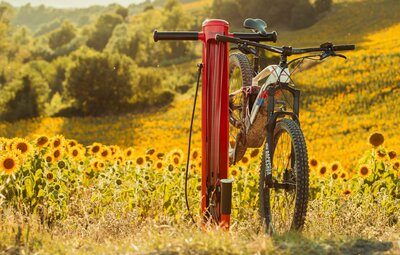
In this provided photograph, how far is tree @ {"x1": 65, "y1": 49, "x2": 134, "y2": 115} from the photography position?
91.7ft

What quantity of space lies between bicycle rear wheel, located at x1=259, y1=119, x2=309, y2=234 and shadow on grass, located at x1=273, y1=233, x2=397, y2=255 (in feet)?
0.95

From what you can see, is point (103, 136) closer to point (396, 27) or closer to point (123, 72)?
point (123, 72)

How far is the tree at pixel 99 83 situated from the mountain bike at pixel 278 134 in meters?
22.6

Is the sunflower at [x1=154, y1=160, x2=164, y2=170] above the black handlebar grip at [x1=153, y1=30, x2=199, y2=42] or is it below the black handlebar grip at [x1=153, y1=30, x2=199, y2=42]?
below

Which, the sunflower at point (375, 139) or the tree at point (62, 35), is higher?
the tree at point (62, 35)

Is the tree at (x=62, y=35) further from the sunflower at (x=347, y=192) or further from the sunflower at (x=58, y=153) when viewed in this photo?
the sunflower at (x=347, y=192)

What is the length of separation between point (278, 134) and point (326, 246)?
3.96 feet

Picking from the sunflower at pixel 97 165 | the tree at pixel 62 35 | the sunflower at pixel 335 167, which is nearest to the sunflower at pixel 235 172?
the sunflower at pixel 335 167

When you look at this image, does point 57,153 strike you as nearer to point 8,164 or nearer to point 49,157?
point 49,157

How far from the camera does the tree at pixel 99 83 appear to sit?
2795 cm

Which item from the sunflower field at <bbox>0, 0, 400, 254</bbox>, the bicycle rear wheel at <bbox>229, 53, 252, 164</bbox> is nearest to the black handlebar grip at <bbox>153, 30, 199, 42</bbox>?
the bicycle rear wheel at <bbox>229, 53, 252, 164</bbox>

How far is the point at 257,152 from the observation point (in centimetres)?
689

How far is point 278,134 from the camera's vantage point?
468 centimetres

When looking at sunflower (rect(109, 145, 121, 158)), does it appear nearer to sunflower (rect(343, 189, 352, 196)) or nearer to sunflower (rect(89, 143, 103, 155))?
sunflower (rect(89, 143, 103, 155))
